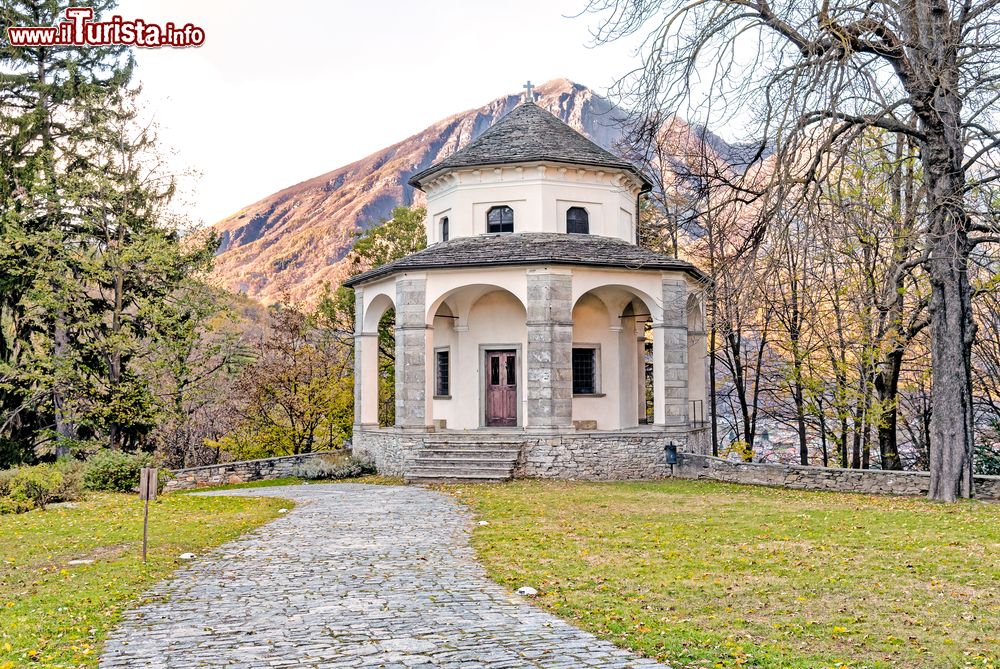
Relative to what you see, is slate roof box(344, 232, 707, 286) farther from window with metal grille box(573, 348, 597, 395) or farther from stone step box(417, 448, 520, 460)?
stone step box(417, 448, 520, 460)

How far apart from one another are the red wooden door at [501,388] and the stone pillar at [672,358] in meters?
4.39

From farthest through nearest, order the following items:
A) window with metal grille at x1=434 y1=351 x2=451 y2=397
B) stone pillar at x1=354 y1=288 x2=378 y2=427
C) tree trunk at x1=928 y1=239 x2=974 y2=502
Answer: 1. stone pillar at x1=354 y1=288 x2=378 y2=427
2. window with metal grille at x1=434 y1=351 x2=451 y2=397
3. tree trunk at x1=928 y1=239 x2=974 y2=502

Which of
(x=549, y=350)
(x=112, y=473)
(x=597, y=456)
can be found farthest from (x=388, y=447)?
(x=112, y=473)

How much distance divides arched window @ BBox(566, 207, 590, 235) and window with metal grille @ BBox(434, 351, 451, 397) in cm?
542

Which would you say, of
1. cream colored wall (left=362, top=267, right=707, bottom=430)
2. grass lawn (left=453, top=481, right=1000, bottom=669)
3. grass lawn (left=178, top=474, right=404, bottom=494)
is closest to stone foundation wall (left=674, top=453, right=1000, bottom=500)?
grass lawn (left=453, top=481, right=1000, bottom=669)

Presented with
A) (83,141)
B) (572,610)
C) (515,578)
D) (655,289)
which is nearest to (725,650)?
(572,610)

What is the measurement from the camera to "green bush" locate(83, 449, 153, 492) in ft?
73.4

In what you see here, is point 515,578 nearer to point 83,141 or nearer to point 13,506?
point 13,506

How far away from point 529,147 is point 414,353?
23.6 feet

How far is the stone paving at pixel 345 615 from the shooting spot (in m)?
6.82

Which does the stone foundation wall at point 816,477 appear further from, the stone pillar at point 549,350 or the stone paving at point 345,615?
the stone paving at point 345,615

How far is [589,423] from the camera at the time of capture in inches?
1016

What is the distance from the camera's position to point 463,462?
2244 centimetres

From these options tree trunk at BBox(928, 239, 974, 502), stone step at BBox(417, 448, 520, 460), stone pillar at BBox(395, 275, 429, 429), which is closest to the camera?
tree trunk at BBox(928, 239, 974, 502)
